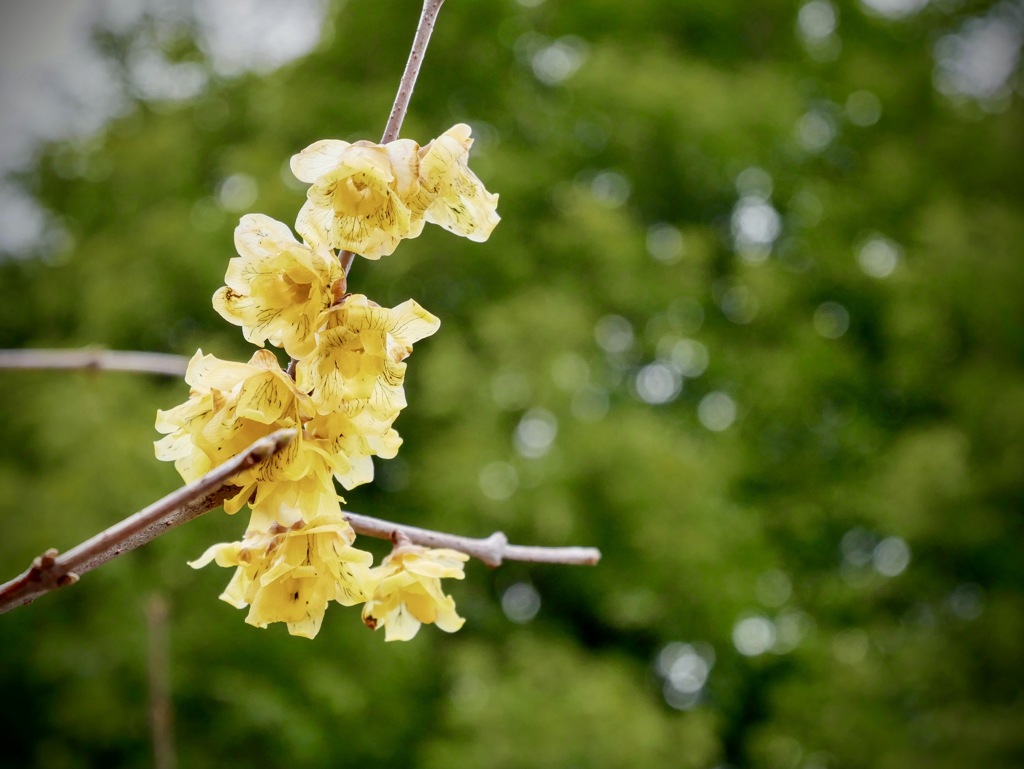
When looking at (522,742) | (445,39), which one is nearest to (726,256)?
(445,39)

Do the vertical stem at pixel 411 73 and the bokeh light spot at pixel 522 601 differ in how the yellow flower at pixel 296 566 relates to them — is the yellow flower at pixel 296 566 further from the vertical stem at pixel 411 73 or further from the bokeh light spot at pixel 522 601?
the bokeh light spot at pixel 522 601

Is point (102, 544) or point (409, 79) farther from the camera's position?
point (409, 79)

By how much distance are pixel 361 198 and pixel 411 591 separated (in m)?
0.26

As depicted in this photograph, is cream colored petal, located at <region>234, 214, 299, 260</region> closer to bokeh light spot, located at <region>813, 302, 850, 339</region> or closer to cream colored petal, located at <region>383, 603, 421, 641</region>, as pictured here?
cream colored petal, located at <region>383, 603, 421, 641</region>

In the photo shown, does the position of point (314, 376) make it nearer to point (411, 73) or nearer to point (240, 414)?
point (240, 414)

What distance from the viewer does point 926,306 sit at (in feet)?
14.7

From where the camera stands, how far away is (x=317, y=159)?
1.84ft

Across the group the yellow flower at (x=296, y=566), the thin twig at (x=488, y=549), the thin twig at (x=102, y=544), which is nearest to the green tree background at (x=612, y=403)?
→ the thin twig at (x=488, y=549)

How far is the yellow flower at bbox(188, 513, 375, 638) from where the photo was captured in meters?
0.52

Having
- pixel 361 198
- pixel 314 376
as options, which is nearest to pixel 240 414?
pixel 314 376

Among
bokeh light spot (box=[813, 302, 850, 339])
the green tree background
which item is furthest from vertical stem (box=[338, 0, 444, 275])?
bokeh light spot (box=[813, 302, 850, 339])

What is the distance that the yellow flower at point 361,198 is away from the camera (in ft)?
1.77

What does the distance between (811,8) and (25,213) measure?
5.02m

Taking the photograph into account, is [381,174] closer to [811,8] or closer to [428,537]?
[428,537]
